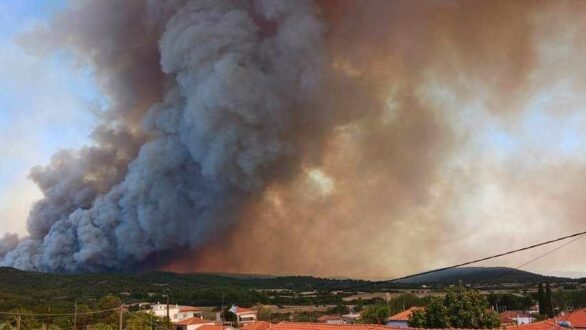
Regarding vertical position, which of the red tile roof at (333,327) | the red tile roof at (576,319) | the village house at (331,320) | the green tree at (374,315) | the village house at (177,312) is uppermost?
the village house at (177,312)

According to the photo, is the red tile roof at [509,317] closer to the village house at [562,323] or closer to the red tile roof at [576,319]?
the red tile roof at [576,319]

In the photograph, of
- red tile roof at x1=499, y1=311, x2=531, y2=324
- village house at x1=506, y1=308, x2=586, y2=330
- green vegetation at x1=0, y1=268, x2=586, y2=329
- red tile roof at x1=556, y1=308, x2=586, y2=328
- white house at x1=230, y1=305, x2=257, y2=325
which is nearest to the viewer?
village house at x1=506, y1=308, x2=586, y2=330

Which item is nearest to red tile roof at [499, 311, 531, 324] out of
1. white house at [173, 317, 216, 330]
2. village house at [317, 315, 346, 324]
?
village house at [317, 315, 346, 324]

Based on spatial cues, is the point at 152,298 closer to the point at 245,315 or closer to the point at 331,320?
the point at 245,315

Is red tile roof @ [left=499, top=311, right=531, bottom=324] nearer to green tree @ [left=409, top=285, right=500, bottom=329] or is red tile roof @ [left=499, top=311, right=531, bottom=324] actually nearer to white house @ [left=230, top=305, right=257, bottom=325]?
green tree @ [left=409, top=285, right=500, bottom=329]

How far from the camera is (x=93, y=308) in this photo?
52500mm

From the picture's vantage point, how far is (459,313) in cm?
2517

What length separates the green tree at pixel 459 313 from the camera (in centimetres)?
2491

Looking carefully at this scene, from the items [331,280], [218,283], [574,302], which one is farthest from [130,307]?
[331,280]

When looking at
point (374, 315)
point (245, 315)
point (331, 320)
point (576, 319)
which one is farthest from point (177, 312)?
point (576, 319)

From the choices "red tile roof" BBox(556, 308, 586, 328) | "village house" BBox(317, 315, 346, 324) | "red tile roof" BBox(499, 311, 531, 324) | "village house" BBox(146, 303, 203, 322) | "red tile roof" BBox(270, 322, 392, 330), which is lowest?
"red tile roof" BBox(499, 311, 531, 324)

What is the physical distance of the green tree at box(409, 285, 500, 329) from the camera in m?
24.9

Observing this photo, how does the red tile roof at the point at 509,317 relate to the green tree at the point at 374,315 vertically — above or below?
below

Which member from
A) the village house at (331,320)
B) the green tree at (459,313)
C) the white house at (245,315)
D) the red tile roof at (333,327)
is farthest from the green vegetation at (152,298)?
the red tile roof at (333,327)
